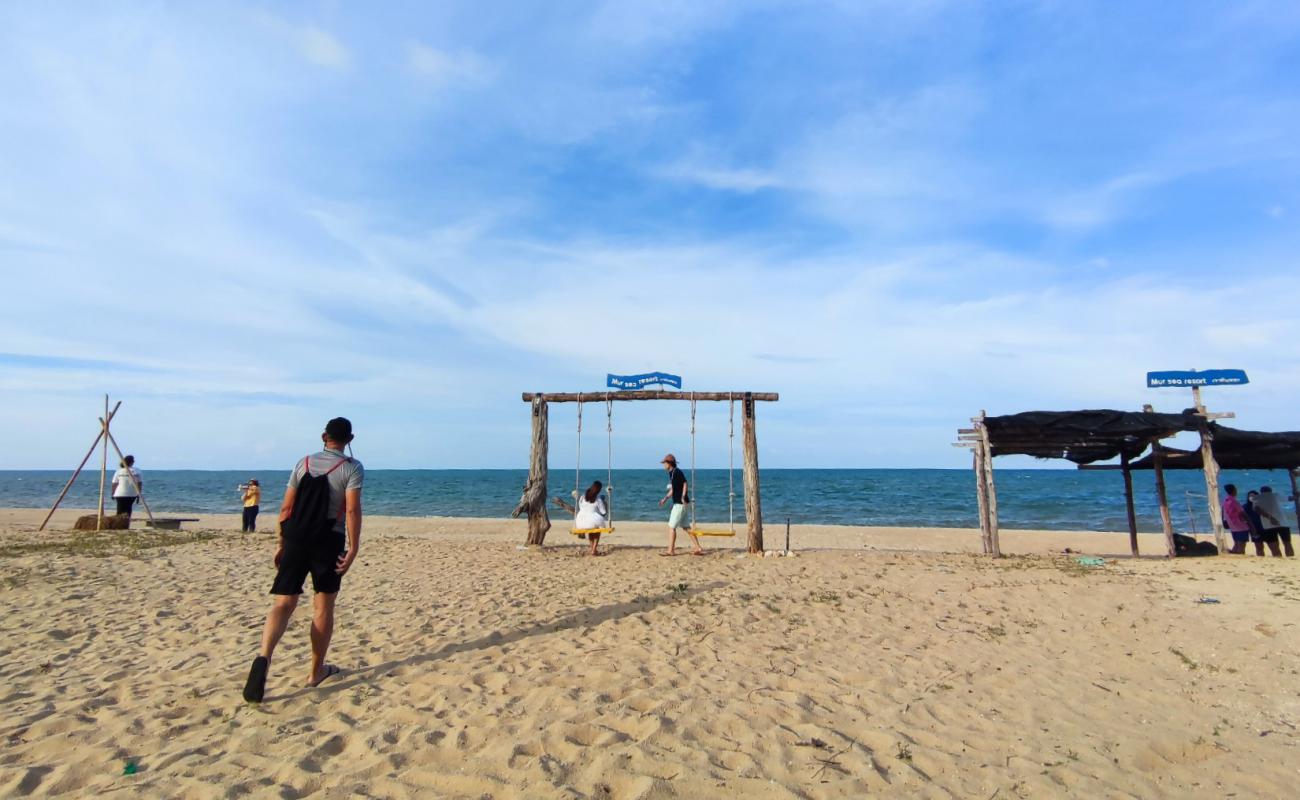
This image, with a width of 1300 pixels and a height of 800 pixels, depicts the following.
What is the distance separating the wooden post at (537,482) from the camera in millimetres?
12445

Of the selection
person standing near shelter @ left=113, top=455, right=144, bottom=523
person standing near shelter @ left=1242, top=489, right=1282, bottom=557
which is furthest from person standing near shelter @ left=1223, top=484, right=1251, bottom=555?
person standing near shelter @ left=113, top=455, right=144, bottom=523

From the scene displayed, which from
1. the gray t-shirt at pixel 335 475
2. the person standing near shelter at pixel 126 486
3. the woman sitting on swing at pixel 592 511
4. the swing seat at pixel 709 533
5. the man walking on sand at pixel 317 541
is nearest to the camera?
the man walking on sand at pixel 317 541

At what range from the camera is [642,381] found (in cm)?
1230

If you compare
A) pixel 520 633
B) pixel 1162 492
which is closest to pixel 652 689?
pixel 520 633

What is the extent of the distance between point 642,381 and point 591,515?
2526 millimetres

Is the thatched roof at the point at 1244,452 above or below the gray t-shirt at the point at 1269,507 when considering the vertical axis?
above

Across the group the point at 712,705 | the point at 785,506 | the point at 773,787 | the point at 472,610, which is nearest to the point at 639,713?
the point at 712,705

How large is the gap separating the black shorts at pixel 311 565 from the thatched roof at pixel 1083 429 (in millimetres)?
11122

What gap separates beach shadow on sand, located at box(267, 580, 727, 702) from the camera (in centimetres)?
449

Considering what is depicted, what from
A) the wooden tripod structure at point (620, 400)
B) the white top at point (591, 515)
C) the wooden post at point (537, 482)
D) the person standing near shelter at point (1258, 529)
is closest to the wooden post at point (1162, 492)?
the person standing near shelter at point (1258, 529)

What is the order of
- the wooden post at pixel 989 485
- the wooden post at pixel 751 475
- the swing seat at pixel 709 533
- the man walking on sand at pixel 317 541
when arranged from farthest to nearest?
1. the wooden post at pixel 989 485
2. the wooden post at pixel 751 475
3. the swing seat at pixel 709 533
4. the man walking on sand at pixel 317 541

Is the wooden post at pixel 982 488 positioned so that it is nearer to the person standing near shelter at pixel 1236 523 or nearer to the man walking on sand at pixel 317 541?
the person standing near shelter at pixel 1236 523

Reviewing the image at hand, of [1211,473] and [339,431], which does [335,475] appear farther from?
[1211,473]

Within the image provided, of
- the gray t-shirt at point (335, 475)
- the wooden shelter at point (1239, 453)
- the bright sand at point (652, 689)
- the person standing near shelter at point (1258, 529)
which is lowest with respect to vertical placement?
the bright sand at point (652, 689)
